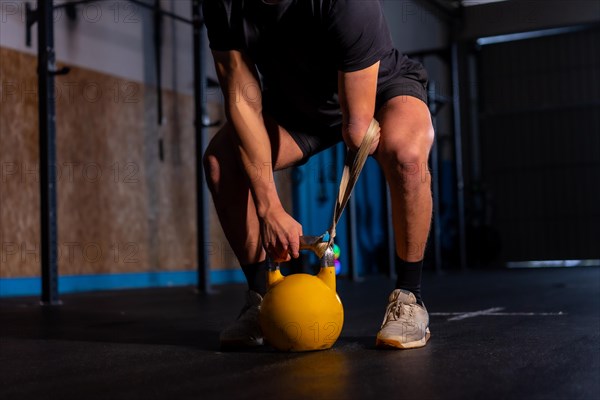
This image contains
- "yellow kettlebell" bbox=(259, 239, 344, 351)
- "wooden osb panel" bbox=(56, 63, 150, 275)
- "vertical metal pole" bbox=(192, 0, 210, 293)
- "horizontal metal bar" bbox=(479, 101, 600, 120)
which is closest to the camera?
"yellow kettlebell" bbox=(259, 239, 344, 351)

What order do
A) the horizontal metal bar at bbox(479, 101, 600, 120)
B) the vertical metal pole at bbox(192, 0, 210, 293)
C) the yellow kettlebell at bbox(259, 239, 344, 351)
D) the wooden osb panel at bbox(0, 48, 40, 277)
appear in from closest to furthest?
the yellow kettlebell at bbox(259, 239, 344, 351) → the vertical metal pole at bbox(192, 0, 210, 293) → the wooden osb panel at bbox(0, 48, 40, 277) → the horizontal metal bar at bbox(479, 101, 600, 120)

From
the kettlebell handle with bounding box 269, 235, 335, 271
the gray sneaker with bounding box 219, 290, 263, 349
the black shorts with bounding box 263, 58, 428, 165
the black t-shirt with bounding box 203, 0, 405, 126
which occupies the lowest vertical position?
the gray sneaker with bounding box 219, 290, 263, 349

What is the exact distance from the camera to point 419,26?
402 inches

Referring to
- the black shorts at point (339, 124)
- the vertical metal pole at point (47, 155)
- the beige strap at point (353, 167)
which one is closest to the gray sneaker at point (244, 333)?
the beige strap at point (353, 167)

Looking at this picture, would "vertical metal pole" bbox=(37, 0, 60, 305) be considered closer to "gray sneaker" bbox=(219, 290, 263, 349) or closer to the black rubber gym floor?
the black rubber gym floor

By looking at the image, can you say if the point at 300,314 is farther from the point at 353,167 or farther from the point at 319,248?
the point at 353,167

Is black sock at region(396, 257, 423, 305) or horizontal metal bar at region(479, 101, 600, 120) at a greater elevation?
horizontal metal bar at region(479, 101, 600, 120)

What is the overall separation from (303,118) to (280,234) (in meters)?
0.39

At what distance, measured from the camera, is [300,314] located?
1589 millimetres

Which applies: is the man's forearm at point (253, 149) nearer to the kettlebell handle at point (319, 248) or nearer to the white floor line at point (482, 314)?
the kettlebell handle at point (319, 248)

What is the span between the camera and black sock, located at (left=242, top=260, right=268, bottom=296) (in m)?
1.89

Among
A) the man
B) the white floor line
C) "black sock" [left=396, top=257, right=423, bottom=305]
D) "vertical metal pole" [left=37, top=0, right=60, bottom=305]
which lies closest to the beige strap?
the man

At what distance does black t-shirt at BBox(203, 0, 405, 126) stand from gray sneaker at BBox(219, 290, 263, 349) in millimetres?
478

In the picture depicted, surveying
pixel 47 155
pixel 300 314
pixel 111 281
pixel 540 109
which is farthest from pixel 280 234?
pixel 540 109
